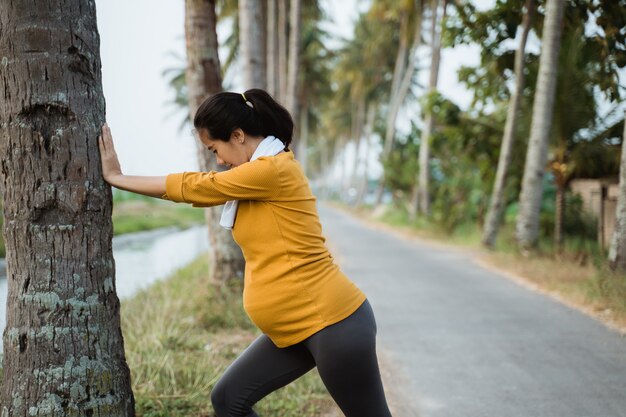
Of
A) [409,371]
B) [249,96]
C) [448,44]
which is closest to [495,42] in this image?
[448,44]

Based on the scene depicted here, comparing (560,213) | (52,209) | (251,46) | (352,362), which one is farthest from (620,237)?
(52,209)

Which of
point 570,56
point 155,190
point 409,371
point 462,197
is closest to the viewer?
point 155,190

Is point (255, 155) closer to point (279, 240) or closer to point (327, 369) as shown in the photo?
point (279, 240)

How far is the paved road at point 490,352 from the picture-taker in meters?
4.03

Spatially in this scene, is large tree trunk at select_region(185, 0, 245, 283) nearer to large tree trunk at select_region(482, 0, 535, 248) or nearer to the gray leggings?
the gray leggings

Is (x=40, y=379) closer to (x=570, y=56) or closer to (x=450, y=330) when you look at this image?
(x=450, y=330)

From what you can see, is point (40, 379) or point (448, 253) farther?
point (448, 253)

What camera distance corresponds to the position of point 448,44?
1138 centimetres

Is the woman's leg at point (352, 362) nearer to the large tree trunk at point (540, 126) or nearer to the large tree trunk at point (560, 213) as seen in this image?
the large tree trunk at point (540, 126)

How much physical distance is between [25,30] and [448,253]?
38.7 feet

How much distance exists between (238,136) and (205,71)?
473 centimetres

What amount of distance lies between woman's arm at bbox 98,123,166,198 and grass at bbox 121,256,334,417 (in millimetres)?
1711

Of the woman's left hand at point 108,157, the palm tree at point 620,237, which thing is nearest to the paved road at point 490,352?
the palm tree at point 620,237

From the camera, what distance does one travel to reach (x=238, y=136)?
233cm
